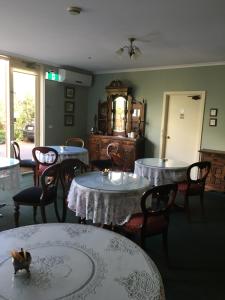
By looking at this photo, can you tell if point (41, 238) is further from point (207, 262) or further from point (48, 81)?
point (48, 81)

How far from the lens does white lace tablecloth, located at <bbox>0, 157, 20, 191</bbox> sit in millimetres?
3223

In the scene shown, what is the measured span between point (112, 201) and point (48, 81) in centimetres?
445

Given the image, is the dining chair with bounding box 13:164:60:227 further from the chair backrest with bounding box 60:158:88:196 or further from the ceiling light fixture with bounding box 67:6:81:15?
the ceiling light fixture with bounding box 67:6:81:15

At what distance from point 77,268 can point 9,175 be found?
238 cm

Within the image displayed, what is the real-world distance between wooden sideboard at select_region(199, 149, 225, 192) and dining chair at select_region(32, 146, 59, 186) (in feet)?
9.55

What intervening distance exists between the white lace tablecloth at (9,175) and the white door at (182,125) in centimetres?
368

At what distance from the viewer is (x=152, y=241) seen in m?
3.08

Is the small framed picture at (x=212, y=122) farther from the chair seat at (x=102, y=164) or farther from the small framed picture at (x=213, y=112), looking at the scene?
the chair seat at (x=102, y=164)

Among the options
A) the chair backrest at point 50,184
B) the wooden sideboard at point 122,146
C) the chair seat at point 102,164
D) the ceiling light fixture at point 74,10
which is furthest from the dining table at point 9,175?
the wooden sideboard at point 122,146

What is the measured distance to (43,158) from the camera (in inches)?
184

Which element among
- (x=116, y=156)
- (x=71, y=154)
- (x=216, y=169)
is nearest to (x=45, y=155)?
(x=71, y=154)

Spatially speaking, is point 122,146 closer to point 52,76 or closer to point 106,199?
point 52,76

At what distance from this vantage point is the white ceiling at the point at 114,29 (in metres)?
2.73

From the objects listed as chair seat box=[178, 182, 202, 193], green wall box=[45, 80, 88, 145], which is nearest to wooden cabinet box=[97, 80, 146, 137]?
green wall box=[45, 80, 88, 145]
